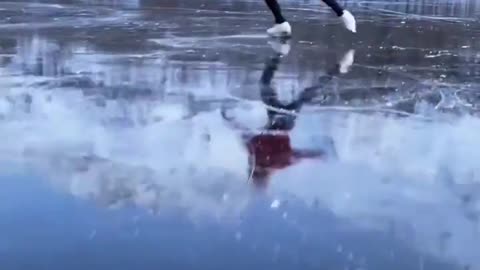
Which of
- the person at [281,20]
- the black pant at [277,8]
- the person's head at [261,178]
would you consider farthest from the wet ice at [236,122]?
the black pant at [277,8]

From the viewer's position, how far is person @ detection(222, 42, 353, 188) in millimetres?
5309

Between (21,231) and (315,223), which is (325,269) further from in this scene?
(21,231)

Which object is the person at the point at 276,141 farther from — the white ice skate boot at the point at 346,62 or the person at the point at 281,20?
the person at the point at 281,20

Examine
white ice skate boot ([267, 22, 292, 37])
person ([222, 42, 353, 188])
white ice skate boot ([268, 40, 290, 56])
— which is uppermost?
white ice skate boot ([267, 22, 292, 37])

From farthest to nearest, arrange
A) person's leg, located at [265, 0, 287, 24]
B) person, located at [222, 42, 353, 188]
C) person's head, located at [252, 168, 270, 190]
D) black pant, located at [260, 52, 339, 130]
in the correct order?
person's leg, located at [265, 0, 287, 24], black pant, located at [260, 52, 339, 130], person, located at [222, 42, 353, 188], person's head, located at [252, 168, 270, 190]

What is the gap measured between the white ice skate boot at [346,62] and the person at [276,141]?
2.23 ft

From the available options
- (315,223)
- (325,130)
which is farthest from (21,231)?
(325,130)

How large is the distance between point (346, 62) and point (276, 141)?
3319 millimetres

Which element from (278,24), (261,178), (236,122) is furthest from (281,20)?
(261,178)

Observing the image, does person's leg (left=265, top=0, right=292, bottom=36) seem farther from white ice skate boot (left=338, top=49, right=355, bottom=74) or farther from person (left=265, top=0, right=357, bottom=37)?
white ice skate boot (left=338, top=49, right=355, bottom=74)

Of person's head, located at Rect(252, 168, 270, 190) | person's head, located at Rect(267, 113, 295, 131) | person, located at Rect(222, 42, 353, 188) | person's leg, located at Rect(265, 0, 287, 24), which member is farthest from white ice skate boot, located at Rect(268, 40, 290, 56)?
person's head, located at Rect(252, 168, 270, 190)

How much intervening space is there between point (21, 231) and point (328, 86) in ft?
13.7

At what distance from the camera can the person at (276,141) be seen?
5.31 metres

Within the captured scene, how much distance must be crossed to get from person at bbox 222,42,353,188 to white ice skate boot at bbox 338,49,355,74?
2.23ft
